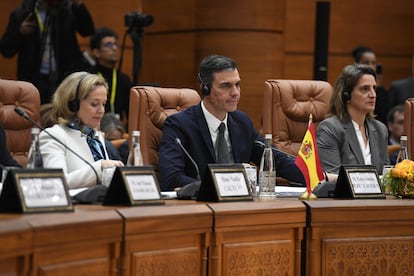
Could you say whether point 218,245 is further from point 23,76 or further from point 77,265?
point 23,76

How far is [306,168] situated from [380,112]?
148 inches

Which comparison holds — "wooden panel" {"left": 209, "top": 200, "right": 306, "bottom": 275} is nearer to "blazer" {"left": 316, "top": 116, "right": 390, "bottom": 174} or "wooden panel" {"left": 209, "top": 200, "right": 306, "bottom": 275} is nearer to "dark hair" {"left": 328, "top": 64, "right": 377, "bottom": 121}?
"blazer" {"left": 316, "top": 116, "right": 390, "bottom": 174}

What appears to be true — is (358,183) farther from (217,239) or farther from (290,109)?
(290,109)

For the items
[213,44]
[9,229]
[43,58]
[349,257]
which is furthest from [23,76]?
[9,229]

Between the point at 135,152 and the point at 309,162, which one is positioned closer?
the point at 135,152

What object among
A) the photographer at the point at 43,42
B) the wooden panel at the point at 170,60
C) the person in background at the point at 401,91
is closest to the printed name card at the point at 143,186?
the photographer at the point at 43,42

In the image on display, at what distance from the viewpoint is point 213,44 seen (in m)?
7.59

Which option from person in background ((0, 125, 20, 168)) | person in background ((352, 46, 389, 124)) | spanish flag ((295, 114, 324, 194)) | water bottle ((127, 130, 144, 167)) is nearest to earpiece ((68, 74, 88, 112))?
person in background ((0, 125, 20, 168))

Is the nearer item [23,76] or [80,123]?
[80,123]

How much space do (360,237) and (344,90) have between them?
148 centimetres

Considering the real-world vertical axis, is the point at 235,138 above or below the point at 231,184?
above

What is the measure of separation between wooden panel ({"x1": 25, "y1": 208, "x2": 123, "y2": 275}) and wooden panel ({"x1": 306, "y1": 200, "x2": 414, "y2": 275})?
34.2 inches

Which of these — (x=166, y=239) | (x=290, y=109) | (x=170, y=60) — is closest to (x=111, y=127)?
(x=290, y=109)

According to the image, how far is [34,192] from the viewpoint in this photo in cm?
299
